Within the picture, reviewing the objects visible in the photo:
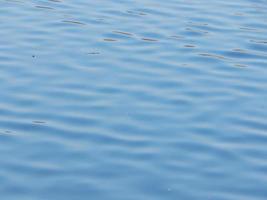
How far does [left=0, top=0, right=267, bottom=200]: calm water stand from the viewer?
20.7 ft

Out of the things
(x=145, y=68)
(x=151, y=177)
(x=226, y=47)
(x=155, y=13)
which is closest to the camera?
(x=151, y=177)

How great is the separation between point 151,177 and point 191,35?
345 cm

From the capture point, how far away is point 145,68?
8406mm

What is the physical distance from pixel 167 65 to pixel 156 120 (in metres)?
1.35

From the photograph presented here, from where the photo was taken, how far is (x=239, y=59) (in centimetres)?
884

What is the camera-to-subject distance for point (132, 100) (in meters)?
7.66

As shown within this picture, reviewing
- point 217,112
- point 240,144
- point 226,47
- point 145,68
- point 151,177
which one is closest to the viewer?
point 151,177

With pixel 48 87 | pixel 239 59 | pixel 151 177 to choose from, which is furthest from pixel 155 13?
pixel 151 177

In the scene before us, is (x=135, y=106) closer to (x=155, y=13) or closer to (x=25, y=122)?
(x=25, y=122)

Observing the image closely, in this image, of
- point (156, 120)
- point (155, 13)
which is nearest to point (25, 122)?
point (156, 120)

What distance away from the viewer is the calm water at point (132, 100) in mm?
6312

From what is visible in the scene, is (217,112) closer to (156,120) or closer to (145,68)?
(156,120)

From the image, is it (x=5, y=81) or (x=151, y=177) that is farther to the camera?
(x=5, y=81)

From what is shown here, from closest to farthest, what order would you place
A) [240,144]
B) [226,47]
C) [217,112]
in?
[240,144], [217,112], [226,47]
